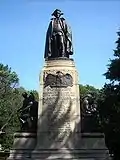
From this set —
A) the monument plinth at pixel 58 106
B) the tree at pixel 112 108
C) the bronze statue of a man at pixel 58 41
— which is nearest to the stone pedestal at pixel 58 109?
the monument plinth at pixel 58 106

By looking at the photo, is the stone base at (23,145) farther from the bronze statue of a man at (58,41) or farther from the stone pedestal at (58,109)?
the bronze statue of a man at (58,41)

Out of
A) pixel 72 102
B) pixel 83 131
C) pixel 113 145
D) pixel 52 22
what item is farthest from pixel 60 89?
pixel 113 145

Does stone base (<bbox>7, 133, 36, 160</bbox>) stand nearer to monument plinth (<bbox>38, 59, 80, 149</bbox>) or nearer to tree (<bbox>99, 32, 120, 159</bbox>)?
monument plinth (<bbox>38, 59, 80, 149</bbox>)

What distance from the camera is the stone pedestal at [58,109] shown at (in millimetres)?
13359

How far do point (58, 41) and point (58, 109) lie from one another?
377 cm

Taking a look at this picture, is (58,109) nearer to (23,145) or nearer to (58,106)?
(58,106)

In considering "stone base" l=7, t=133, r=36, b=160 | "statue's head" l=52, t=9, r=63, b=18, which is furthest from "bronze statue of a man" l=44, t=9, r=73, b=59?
"stone base" l=7, t=133, r=36, b=160

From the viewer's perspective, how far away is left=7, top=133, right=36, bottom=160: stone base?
13.4m

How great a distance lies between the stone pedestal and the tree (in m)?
11.0

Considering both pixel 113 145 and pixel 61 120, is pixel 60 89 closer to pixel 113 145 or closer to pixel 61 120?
pixel 61 120

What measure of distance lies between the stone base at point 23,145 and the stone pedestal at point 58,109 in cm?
45

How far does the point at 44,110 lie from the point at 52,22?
4.92m

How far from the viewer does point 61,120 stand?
13680 mm

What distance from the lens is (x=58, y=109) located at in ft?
45.4
